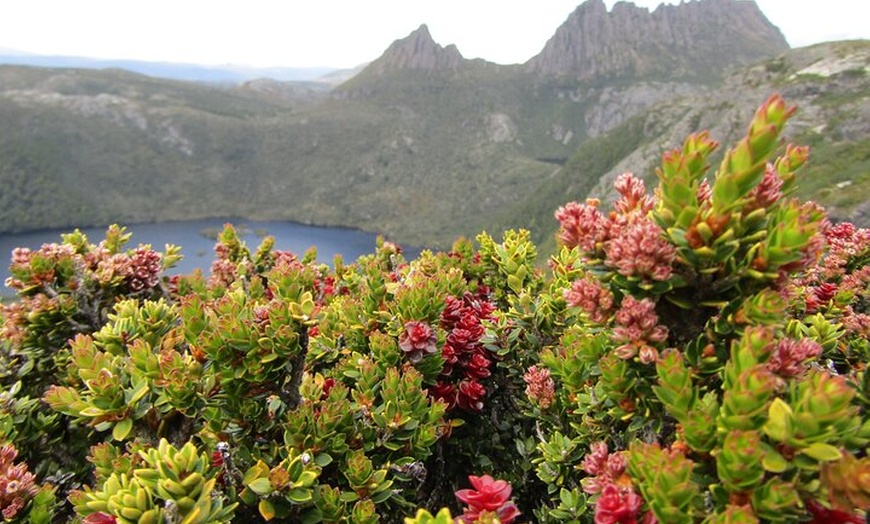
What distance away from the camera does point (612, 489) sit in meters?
1.91

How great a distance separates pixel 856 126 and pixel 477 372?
12377 centimetres

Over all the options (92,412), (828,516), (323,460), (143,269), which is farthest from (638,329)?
(143,269)

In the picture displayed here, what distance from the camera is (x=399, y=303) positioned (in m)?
3.52

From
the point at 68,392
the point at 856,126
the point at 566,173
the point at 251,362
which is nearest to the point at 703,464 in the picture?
the point at 251,362

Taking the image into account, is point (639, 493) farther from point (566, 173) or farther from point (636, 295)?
point (566, 173)

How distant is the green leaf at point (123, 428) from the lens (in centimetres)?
262

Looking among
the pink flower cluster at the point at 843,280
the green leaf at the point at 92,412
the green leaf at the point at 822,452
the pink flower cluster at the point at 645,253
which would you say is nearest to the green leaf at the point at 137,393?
the green leaf at the point at 92,412

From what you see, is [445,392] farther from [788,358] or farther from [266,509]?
[788,358]

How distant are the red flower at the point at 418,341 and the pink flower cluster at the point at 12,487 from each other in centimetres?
226

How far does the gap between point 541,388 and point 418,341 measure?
890 millimetres

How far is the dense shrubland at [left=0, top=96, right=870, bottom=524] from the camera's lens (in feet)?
5.78

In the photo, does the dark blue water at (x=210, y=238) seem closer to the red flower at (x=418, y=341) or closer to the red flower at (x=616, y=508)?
the red flower at (x=418, y=341)

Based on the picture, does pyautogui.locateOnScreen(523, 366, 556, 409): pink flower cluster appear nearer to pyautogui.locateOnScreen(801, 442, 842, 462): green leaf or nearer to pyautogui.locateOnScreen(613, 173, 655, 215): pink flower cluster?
pyautogui.locateOnScreen(613, 173, 655, 215): pink flower cluster

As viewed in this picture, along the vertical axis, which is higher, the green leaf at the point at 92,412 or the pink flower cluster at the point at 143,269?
the pink flower cluster at the point at 143,269
